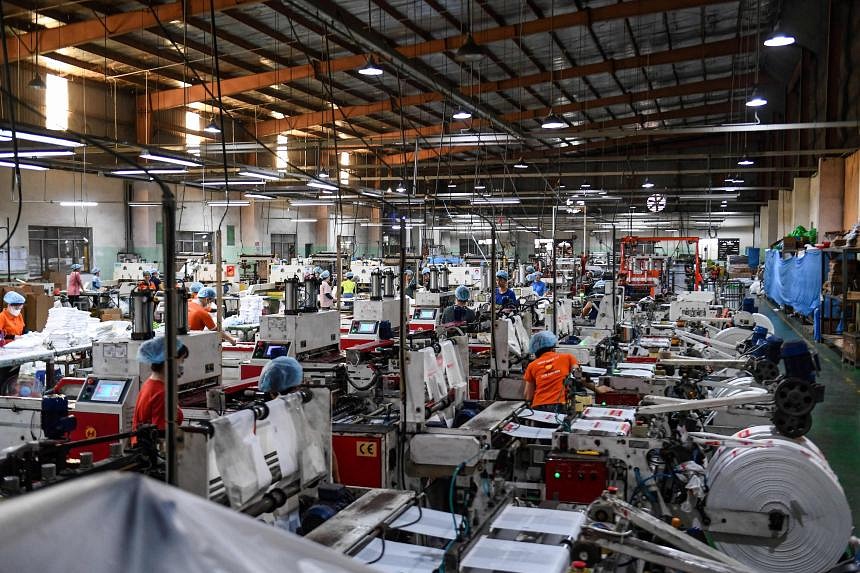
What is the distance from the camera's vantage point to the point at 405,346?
5273mm

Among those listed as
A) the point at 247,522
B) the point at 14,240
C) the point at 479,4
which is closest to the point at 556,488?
the point at 247,522

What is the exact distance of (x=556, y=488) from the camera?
5242mm

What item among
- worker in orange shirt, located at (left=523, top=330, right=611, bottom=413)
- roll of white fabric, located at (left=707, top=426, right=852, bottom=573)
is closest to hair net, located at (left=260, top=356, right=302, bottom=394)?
roll of white fabric, located at (left=707, top=426, right=852, bottom=573)

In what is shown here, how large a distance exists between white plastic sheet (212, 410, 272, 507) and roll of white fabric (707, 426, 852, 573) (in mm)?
2848

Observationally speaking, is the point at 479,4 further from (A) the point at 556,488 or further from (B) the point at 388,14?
(A) the point at 556,488

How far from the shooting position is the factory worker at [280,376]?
4.50 meters

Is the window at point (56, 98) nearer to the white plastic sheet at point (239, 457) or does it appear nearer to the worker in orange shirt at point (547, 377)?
the worker in orange shirt at point (547, 377)

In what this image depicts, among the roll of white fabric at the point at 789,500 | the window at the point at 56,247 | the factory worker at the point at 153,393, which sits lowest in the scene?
the roll of white fabric at the point at 789,500

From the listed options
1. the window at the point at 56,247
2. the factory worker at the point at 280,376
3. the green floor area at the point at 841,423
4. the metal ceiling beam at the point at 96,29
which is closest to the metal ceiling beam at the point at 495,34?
the metal ceiling beam at the point at 96,29

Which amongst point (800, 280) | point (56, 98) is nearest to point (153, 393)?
point (56, 98)

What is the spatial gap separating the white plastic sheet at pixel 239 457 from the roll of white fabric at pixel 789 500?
2.85m

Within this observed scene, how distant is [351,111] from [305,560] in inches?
756

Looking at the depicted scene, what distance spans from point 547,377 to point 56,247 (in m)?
18.3

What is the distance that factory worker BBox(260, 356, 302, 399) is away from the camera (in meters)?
4.50
